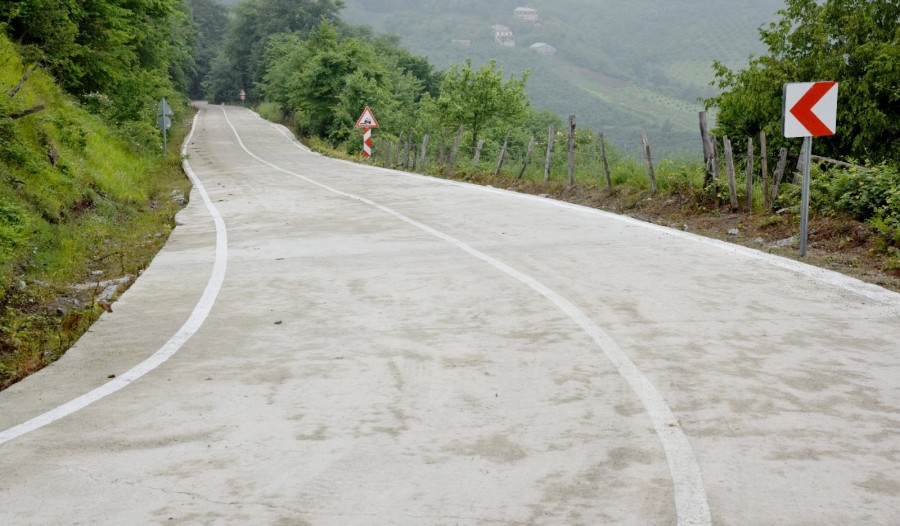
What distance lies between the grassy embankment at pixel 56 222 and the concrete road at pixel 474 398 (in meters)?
0.72

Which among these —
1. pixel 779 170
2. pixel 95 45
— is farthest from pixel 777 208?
pixel 95 45

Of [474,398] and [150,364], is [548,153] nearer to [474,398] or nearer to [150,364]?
[150,364]

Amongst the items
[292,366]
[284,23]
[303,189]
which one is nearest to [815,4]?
[303,189]

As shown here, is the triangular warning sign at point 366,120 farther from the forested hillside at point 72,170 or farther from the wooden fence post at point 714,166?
the wooden fence post at point 714,166

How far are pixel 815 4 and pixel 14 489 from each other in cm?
2756

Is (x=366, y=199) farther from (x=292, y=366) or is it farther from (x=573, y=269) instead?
(x=292, y=366)

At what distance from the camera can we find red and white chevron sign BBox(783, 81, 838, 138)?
973 cm

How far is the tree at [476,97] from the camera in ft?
149

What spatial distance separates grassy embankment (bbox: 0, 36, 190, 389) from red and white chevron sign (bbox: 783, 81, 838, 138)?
7.72 meters

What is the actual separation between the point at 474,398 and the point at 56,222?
9.53 metres

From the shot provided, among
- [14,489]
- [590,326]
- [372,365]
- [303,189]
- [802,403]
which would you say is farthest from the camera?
[303,189]

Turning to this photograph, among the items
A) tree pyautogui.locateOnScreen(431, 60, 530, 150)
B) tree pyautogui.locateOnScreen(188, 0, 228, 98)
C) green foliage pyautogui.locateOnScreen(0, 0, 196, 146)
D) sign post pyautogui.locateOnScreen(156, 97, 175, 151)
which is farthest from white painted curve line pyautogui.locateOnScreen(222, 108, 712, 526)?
tree pyautogui.locateOnScreen(188, 0, 228, 98)

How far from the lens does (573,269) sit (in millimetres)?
9109

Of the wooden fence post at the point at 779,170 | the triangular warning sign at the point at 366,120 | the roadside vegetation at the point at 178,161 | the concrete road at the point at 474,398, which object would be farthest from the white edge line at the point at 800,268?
the triangular warning sign at the point at 366,120
